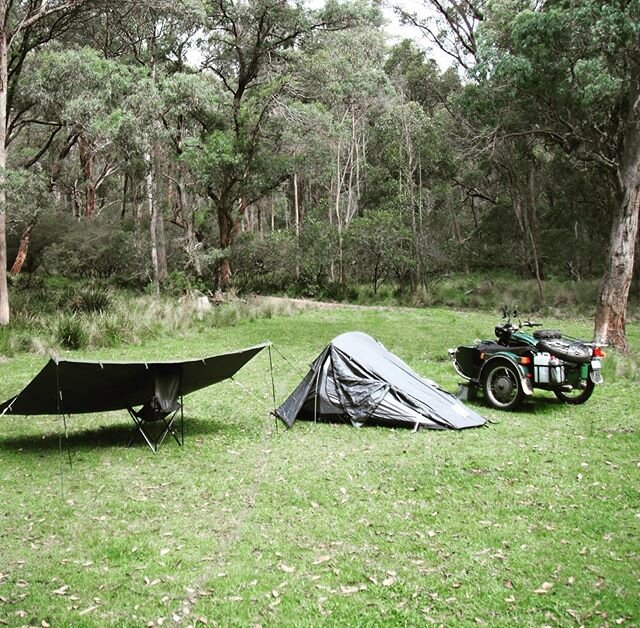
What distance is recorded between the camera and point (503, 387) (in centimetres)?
855

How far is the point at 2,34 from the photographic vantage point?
1458cm

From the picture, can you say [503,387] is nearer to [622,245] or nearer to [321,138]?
[622,245]

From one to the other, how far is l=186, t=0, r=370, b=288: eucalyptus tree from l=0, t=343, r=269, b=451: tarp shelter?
1445 cm

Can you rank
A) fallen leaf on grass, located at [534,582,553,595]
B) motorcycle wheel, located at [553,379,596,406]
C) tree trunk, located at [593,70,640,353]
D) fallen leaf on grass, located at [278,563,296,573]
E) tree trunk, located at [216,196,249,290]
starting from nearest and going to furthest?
fallen leaf on grass, located at [534,582,553,595] → fallen leaf on grass, located at [278,563,296,573] → motorcycle wheel, located at [553,379,596,406] → tree trunk, located at [593,70,640,353] → tree trunk, located at [216,196,249,290]

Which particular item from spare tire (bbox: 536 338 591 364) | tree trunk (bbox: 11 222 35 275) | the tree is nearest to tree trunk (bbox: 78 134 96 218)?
tree trunk (bbox: 11 222 35 275)

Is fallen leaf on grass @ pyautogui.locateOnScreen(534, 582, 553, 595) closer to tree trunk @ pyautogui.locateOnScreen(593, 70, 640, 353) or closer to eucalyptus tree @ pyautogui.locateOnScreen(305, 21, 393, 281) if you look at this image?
tree trunk @ pyautogui.locateOnScreen(593, 70, 640, 353)

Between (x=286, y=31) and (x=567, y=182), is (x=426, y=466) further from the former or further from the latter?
(x=567, y=182)

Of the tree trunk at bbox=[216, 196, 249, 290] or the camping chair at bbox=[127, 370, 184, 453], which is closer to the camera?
the camping chair at bbox=[127, 370, 184, 453]

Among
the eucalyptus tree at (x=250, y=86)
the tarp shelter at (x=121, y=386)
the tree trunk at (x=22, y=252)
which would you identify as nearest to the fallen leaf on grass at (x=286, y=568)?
the tarp shelter at (x=121, y=386)

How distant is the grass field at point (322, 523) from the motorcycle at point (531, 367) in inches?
14.0

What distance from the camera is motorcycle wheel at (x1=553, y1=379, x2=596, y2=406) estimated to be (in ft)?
28.4

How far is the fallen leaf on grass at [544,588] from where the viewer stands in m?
3.84

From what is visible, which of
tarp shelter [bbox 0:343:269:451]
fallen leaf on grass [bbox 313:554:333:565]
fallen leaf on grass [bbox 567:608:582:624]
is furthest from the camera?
tarp shelter [bbox 0:343:269:451]

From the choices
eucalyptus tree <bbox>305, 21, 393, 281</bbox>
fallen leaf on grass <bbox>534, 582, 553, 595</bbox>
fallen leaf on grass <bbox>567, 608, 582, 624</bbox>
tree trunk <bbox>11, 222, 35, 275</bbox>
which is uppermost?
eucalyptus tree <bbox>305, 21, 393, 281</bbox>
